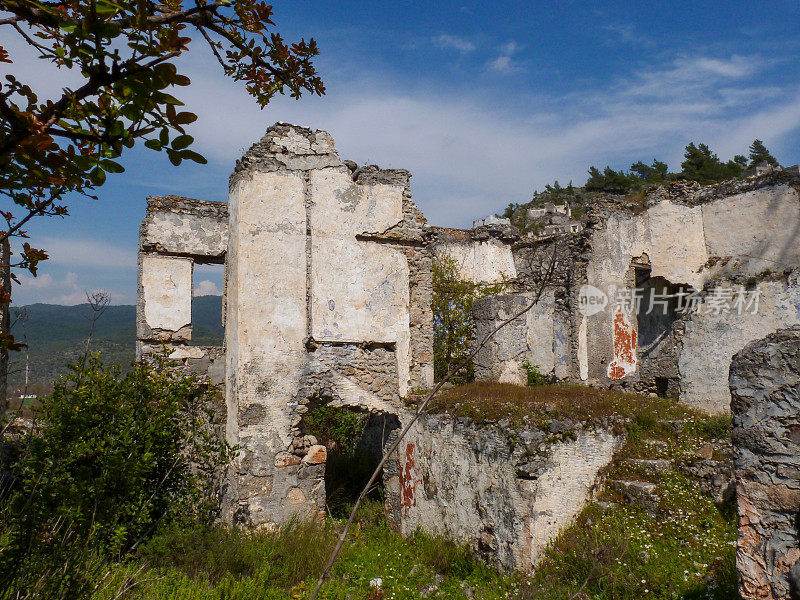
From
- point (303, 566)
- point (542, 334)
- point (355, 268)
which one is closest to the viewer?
point (303, 566)

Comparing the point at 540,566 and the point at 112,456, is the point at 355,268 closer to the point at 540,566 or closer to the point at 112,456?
the point at 112,456

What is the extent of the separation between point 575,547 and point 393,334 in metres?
4.24

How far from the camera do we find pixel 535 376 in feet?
47.6

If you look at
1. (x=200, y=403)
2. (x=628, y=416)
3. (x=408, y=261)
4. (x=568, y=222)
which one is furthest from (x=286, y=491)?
(x=568, y=222)

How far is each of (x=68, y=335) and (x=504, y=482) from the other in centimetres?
3384

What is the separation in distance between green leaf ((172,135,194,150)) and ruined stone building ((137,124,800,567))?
561cm

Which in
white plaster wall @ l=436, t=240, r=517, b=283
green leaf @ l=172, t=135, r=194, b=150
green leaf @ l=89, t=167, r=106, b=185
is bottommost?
green leaf @ l=89, t=167, r=106, b=185

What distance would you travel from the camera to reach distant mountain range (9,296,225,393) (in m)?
3.76

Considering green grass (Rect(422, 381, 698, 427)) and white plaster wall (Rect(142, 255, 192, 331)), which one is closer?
green grass (Rect(422, 381, 698, 427))

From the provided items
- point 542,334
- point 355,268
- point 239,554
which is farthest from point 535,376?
point 239,554

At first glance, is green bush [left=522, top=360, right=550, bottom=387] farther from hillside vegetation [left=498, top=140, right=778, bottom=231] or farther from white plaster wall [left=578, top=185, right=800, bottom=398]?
hillside vegetation [left=498, top=140, right=778, bottom=231]

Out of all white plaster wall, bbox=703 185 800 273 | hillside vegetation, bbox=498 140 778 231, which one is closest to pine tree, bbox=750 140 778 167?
hillside vegetation, bbox=498 140 778 231

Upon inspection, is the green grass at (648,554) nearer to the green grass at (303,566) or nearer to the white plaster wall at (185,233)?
the green grass at (303,566)

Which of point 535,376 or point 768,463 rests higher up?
point 768,463
